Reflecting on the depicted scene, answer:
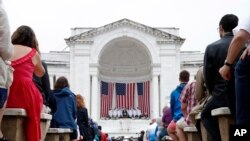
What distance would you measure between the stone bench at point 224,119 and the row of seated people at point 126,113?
105 ft

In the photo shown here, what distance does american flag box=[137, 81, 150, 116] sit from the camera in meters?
38.3

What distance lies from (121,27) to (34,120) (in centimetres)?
3230

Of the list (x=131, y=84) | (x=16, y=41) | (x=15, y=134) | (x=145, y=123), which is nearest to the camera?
(x=15, y=134)

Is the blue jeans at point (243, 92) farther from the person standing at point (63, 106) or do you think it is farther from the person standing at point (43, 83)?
the person standing at point (63, 106)

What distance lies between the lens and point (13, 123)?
196 inches

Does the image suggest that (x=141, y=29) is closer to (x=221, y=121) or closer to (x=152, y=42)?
(x=152, y=42)

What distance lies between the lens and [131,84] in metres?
39.0

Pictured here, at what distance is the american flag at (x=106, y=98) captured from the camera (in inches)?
1497

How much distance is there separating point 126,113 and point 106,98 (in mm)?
2198

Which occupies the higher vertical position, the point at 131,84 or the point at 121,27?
the point at 121,27

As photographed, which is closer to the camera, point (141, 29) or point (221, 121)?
point (221, 121)

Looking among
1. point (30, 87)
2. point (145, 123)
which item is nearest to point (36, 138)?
point (30, 87)

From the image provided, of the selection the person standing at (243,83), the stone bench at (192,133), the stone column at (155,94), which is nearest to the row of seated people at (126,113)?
the stone column at (155,94)

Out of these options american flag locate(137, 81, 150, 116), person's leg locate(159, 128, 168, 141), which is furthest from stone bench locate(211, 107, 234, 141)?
american flag locate(137, 81, 150, 116)
